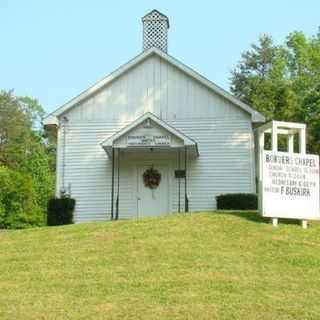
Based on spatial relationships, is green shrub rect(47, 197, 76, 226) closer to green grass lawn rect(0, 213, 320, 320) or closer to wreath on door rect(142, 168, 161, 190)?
wreath on door rect(142, 168, 161, 190)

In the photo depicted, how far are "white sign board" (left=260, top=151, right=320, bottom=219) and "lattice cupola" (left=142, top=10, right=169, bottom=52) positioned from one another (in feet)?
38.8

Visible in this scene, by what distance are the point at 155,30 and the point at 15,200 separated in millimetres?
9595

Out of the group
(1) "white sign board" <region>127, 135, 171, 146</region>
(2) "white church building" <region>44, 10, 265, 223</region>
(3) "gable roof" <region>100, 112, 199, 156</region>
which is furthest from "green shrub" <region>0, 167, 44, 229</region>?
(1) "white sign board" <region>127, 135, 171, 146</region>

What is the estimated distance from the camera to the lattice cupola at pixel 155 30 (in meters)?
28.0

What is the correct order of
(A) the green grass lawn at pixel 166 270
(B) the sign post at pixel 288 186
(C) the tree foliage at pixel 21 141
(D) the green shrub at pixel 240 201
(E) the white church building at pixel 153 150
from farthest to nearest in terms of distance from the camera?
(C) the tree foliage at pixel 21 141 < (E) the white church building at pixel 153 150 < (D) the green shrub at pixel 240 201 < (B) the sign post at pixel 288 186 < (A) the green grass lawn at pixel 166 270

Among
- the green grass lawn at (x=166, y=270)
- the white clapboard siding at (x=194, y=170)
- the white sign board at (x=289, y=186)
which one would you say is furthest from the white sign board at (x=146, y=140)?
the white sign board at (x=289, y=186)

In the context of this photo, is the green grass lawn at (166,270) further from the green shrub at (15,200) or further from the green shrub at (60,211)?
the green shrub at (15,200)

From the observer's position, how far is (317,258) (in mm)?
13633

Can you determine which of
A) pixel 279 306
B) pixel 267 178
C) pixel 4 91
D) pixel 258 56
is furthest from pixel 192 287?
pixel 4 91

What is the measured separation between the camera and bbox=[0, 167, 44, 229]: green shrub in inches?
1182

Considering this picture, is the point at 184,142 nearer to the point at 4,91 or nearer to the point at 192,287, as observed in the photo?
the point at 192,287

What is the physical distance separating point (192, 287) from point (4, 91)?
6119cm

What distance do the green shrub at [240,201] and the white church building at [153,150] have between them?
991mm

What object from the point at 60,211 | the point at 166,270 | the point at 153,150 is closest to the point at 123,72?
the point at 153,150
